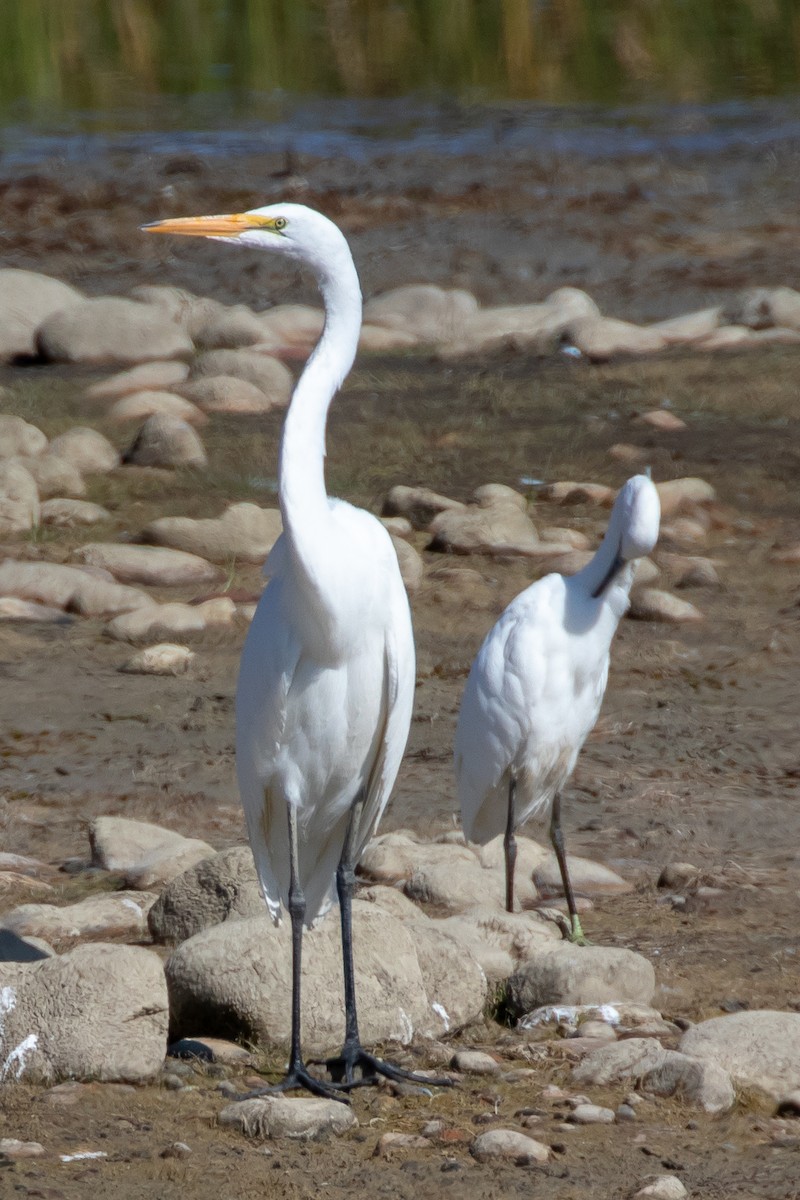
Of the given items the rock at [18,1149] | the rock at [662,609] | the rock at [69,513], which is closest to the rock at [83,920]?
the rock at [18,1149]

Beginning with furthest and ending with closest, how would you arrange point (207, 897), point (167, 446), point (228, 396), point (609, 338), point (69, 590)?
1. point (609, 338)
2. point (228, 396)
3. point (167, 446)
4. point (69, 590)
5. point (207, 897)

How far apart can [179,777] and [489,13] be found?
2398 cm

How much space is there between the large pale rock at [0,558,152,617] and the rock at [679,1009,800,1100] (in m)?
4.58

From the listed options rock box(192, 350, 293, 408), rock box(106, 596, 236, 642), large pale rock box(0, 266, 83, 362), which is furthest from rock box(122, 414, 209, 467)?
large pale rock box(0, 266, 83, 362)

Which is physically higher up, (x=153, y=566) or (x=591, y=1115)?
(x=591, y=1115)

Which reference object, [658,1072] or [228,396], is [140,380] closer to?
[228,396]

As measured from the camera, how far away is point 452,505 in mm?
9930

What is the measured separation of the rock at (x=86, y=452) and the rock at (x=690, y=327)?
4.72 m

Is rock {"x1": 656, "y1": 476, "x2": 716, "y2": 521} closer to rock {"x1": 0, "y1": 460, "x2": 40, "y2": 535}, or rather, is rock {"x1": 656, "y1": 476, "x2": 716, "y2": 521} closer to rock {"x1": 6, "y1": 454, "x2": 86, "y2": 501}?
rock {"x1": 6, "y1": 454, "x2": 86, "y2": 501}

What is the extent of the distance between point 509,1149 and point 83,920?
68.6 inches

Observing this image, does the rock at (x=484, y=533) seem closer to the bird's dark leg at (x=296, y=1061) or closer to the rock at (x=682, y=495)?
the rock at (x=682, y=495)

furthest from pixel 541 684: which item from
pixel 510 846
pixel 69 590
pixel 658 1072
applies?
pixel 69 590

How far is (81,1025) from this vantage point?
430cm

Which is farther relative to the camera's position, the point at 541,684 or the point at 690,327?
the point at 690,327
